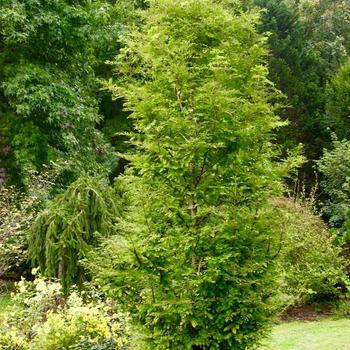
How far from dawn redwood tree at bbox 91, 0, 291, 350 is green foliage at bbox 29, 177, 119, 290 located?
10.2 feet

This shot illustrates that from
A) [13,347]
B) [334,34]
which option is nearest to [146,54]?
[13,347]

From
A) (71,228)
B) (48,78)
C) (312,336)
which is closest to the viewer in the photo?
(71,228)

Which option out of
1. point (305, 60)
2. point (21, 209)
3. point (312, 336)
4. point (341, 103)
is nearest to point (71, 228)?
point (21, 209)

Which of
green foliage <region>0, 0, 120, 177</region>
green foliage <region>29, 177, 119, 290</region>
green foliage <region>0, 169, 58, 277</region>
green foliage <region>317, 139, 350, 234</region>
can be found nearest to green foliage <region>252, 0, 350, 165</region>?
green foliage <region>317, 139, 350, 234</region>

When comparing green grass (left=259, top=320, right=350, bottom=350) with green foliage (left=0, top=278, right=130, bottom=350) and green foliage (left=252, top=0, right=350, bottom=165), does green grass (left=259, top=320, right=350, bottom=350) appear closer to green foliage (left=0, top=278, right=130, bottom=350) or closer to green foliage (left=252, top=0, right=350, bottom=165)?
green foliage (left=0, top=278, right=130, bottom=350)

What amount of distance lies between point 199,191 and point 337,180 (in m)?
15.1

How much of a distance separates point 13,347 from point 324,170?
15325 millimetres

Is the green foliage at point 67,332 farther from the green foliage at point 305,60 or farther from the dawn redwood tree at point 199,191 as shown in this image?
the green foliage at point 305,60

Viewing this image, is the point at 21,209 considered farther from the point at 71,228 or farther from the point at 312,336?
the point at 312,336

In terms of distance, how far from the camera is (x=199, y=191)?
17.9 ft

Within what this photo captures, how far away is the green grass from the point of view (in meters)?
8.67

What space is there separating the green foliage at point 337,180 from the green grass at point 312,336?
8.02 meters

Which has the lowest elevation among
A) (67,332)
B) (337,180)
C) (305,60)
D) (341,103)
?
(67,332)

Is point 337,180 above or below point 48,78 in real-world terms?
below
